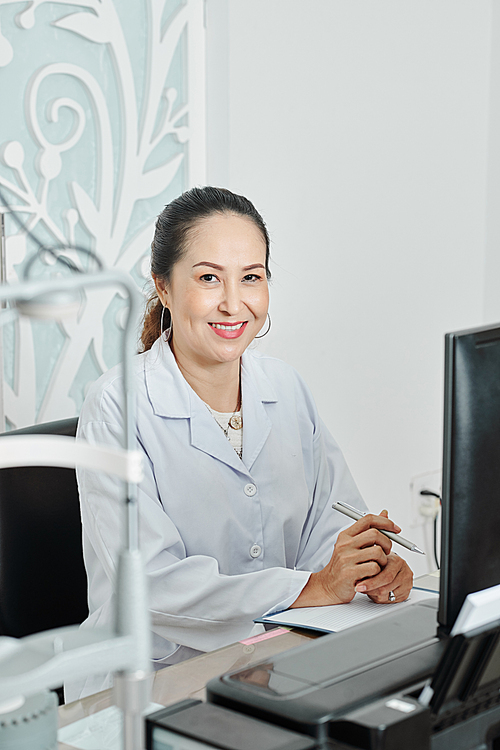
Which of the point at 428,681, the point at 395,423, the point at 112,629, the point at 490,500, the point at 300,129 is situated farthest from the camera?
the point at 395,423

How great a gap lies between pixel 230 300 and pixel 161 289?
0.57 ft

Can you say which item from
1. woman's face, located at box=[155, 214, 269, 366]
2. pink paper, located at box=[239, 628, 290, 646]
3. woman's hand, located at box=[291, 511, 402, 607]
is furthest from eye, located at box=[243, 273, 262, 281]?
pink paper, located at box=[239, 628, 290, 646]

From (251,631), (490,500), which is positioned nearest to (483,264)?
(251,631)

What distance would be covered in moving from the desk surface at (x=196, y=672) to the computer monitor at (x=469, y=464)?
252 millimetres

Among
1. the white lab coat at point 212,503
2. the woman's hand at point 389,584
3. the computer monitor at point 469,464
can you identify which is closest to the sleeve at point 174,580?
the white lab coat at point 212,503

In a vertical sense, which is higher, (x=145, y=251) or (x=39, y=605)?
(x=145, y=251)

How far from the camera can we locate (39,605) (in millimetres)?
1408

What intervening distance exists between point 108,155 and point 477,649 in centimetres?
163

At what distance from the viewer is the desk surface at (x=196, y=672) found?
956mm

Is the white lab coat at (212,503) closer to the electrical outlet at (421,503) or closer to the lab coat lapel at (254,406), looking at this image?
the lab coat lapel at (254,406)

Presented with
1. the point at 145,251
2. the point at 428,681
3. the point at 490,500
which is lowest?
the point at 428,681

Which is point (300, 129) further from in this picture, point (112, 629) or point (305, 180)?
point (112, 629)

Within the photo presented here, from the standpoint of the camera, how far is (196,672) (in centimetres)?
104

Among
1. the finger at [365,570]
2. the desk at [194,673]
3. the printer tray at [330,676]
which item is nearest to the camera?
the printer tray at [330,676]
